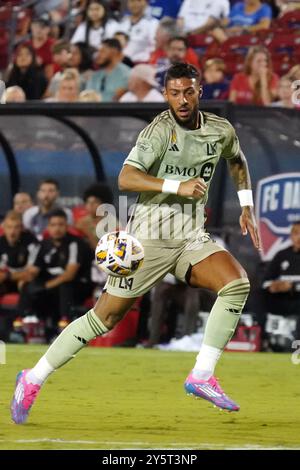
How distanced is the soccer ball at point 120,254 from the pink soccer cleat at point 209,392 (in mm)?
798

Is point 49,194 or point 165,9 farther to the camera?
point 165,9

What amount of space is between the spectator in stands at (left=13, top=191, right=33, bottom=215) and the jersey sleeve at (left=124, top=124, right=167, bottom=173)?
6.75 m

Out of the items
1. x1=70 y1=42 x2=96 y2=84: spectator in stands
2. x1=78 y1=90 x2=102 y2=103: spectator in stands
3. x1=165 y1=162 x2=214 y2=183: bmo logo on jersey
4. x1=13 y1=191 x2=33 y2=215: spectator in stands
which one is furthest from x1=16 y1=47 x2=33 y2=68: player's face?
x1=165 y1=162 x2=214 y2=183: bmo logo on jersey

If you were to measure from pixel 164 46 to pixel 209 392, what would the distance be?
962 centimetres

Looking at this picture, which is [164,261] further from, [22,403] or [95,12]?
[95,12]

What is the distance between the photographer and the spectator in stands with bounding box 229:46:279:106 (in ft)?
48.8

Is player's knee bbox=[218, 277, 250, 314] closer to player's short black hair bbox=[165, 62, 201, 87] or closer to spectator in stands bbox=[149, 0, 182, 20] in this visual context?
player's short black hair bbox=[165, 62, 201, 87]

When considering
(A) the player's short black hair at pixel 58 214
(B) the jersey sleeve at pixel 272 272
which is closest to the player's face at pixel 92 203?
(A) the player's short black hair at pixel 58 214

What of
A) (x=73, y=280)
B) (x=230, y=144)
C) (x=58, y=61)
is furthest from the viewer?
(x=58, y=61)

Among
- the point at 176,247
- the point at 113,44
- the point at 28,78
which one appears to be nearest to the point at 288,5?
the point at 113,44

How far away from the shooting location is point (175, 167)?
24.5ft
